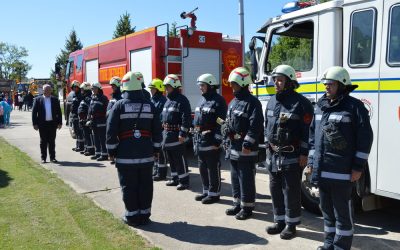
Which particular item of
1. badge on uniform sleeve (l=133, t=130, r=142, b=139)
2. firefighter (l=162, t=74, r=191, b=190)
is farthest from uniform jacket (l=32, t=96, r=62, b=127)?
badge on uniform sleeve (l=133, t=130, r=142, b=139)

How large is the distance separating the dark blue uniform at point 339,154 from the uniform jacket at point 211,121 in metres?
2.26

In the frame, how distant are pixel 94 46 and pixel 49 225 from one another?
28.5 feet

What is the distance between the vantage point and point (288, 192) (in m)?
4.79

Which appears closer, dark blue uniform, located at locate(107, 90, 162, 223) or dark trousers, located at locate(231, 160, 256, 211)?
dark blue uniform, located at locate(107, 90, 162, 223)

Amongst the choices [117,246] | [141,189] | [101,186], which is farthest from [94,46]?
[117,246]

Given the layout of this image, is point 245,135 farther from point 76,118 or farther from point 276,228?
point 76,118

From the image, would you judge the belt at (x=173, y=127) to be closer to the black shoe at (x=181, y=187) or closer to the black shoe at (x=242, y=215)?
the black shoe at (x=181, y=187)

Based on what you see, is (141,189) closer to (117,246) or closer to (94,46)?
(117,246)

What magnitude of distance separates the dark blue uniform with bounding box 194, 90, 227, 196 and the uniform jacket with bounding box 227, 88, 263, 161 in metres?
0.66

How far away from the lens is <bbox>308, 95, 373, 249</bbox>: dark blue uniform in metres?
3.82

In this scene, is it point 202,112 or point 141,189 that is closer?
point 141,189

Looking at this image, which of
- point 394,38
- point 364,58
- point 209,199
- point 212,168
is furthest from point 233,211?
point 394,38

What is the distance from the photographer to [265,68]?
6.20 m

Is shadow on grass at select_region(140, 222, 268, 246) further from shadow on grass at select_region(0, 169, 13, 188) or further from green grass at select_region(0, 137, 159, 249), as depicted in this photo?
shadow on grass at select_region(0, 169, 13, 188)
